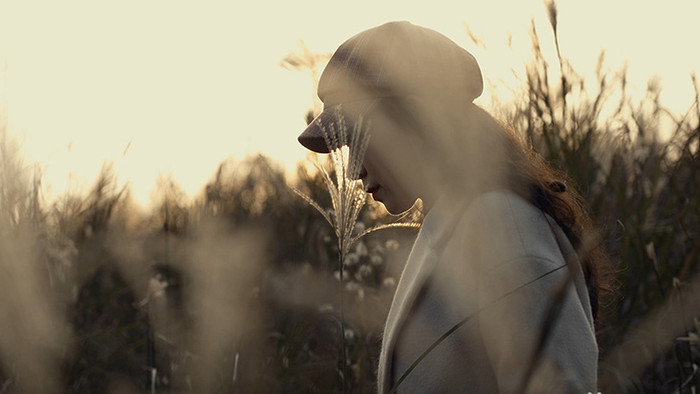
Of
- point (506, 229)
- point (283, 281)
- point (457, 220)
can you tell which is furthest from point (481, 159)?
point (283, 281)

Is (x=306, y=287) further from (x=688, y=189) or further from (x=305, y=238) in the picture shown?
(x=688, y=189)

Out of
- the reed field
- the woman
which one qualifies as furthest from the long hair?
the reed field

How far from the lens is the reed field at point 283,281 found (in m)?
2.56

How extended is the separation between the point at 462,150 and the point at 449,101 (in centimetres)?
13

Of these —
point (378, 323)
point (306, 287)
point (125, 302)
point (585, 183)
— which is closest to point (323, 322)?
point (306, 287)

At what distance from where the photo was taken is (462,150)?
5.21 feet

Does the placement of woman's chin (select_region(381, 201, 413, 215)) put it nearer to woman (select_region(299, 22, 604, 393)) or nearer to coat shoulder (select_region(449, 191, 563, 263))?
woman (select_region(299, 22, 604, 393))

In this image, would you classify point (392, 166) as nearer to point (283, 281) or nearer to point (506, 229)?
point (506, 229)

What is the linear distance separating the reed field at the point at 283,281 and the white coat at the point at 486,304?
65 centimetres

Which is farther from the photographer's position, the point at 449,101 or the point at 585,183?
the point at 585,183

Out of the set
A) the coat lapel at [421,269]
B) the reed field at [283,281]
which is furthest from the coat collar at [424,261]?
the reed field at [283,281]

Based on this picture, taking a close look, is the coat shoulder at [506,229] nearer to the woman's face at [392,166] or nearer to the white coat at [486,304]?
the white coat at [486,304]

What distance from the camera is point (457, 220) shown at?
1.46 metres

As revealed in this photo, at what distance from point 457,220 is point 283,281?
2154mm
